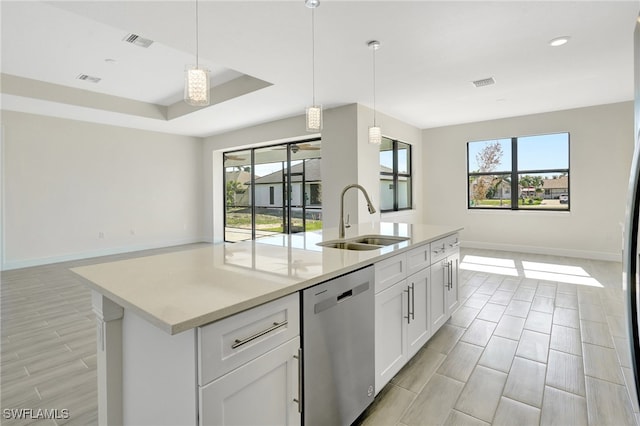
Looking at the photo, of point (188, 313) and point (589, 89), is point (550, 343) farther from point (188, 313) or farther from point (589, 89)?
point (589, 89)

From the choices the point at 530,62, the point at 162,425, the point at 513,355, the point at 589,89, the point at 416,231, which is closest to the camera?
the point at 162,425

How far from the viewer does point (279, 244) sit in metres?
2.11

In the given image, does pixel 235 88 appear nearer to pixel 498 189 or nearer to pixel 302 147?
pixel 302 147

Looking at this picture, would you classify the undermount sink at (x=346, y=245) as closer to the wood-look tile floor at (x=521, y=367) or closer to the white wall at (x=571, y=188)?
the wood-look tile floor at (x=521, y=367)

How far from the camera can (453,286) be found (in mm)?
2869

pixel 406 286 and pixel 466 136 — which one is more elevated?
pixel 466 136

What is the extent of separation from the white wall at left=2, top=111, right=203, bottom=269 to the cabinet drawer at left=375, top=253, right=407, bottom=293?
652cm

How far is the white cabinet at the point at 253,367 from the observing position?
36.9 inches

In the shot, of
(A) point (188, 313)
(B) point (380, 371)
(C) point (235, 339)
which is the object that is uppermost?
(A) point (188, 313)

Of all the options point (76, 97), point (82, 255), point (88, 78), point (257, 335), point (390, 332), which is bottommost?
point (82, 255)

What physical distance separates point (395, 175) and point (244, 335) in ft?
19.3

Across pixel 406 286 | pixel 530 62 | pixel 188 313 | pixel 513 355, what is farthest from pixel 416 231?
pixel 530 62

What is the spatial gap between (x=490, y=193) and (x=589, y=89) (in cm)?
250

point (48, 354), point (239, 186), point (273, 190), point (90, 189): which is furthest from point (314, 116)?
point (90, 189)
